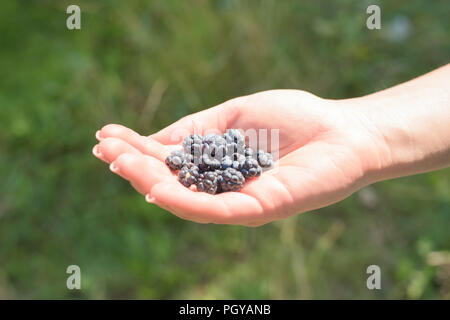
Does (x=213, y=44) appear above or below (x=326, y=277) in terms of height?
above

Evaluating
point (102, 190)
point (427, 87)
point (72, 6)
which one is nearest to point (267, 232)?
point (102, 190)

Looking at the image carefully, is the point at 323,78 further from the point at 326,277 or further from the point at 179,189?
the point at 179,189

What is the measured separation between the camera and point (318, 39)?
276 cm

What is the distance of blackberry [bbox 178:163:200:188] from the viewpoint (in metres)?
1.42

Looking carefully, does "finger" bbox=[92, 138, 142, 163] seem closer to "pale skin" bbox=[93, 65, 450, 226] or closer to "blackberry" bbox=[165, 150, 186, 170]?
"pale skin" bbox=[93, 65, 450, 226]

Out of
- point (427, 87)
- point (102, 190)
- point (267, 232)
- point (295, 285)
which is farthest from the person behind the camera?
point (102, 190)

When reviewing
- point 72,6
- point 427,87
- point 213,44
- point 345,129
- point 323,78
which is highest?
point 72,6

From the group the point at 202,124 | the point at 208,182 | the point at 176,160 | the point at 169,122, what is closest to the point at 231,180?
the point at 208,182

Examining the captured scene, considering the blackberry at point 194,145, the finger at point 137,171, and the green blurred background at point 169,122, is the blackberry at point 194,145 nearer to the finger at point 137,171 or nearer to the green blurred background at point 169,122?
the finger at point 137,171

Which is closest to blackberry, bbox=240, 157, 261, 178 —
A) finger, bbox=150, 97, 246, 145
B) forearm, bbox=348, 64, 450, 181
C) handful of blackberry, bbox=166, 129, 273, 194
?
handful of blackberry, bbox=166, 129, 273, 194

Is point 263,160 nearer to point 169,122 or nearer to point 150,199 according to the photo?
point 150,199

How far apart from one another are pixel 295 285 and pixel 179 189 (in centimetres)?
115

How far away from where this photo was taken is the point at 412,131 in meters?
1.49

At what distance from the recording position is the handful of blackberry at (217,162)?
56.2 inches
